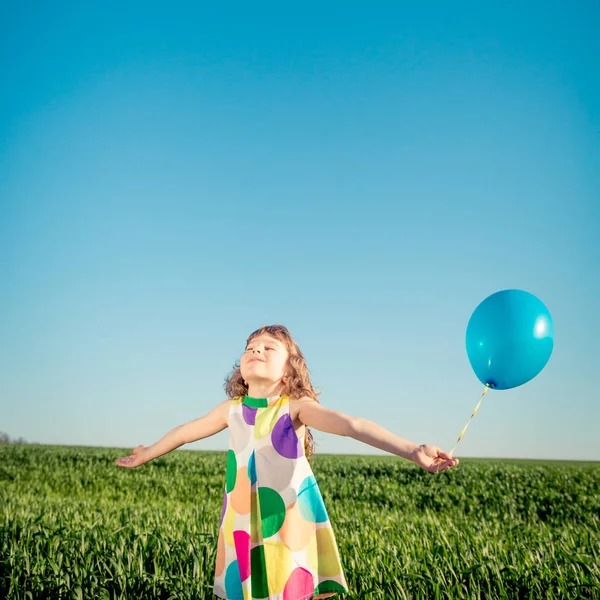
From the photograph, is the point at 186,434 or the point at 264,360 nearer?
the point at 264,360

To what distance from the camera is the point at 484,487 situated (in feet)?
50.8

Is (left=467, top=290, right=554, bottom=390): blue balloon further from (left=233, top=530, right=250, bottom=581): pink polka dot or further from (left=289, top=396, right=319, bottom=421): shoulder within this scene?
(left=233, top=530, right=250, bottom=581): pink polka dot

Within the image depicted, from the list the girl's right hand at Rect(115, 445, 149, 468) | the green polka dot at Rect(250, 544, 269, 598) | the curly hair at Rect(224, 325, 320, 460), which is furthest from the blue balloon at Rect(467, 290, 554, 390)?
the girl's right hand at Rect(115, 445, 149, 468)

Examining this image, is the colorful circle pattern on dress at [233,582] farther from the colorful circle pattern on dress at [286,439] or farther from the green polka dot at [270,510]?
the colorful circle pattern on dress at [286,439]

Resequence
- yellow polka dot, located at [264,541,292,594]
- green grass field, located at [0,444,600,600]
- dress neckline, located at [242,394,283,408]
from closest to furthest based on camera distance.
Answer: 1. yellow polka dot, located at [264,541,292,594]
2. dress neckline, located at [242,394,283,408]
3. green grass field, located at [0,444,600,600]

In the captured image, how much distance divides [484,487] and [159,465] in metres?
10.8

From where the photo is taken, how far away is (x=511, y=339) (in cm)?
388

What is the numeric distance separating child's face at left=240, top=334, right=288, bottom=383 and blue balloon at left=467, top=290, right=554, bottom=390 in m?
1.40

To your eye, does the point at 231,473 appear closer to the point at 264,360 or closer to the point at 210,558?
the point at 264,360

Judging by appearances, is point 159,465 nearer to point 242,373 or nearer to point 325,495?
point 325,495

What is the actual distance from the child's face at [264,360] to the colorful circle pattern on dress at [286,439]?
0.25 m

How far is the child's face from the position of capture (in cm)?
337

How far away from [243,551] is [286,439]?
0.61 meters

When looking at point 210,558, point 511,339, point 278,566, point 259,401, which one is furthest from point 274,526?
point 210,558
